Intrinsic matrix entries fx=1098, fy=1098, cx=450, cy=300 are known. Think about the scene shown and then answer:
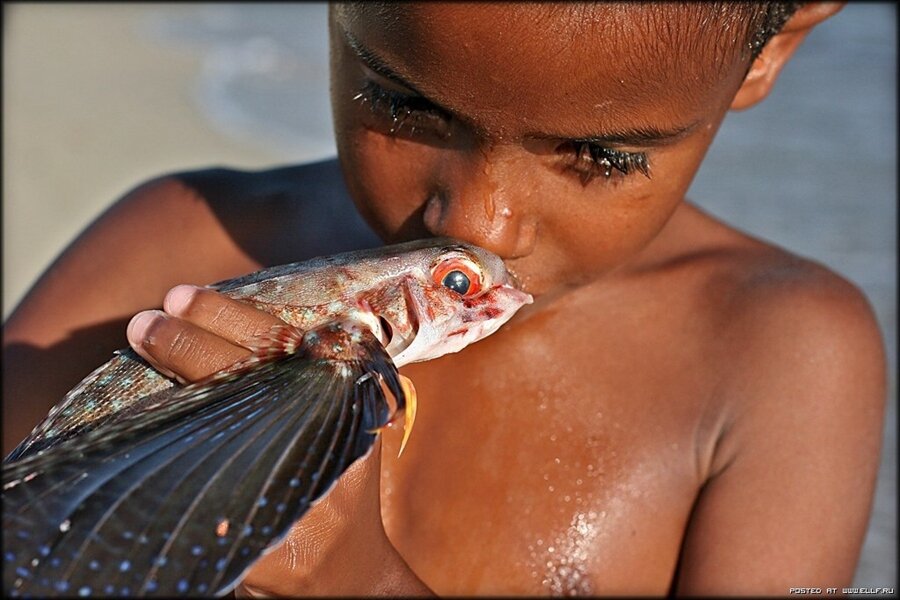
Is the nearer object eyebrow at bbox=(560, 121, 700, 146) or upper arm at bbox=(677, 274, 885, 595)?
eyebrow at bbox=(560, 121, 700, 146)

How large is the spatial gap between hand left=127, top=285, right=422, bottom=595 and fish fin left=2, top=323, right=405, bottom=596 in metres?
0.09

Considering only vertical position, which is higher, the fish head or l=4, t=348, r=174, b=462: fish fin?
the fish head

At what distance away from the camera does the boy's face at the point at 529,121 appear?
183cm

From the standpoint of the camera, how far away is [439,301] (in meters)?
1.95

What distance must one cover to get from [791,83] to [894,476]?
539 cm

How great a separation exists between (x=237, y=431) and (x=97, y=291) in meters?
1.39

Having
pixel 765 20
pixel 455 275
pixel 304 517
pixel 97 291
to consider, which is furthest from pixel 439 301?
pixel 97 291

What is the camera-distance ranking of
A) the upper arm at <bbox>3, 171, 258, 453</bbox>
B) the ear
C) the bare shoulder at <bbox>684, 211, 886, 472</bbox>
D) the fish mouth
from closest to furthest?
1. the fish mouth
2. the ear
3. the bare shoulder at <bbox>684, 211, 886, 472</bbox>
4. the upper arm at <bbox>3, 171, 258, 453</bbox>

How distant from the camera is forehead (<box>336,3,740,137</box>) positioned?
1802 mm

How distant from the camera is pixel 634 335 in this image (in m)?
2.69

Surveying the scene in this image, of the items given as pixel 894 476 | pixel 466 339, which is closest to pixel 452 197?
pixel 466 339

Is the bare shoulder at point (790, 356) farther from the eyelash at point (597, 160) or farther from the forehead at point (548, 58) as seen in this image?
the forehead at point (548, 58)

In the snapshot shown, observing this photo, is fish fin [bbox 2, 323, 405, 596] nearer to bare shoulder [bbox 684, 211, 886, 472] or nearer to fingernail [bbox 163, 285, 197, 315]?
fingernail [bbox 163, 285, 197, 315]

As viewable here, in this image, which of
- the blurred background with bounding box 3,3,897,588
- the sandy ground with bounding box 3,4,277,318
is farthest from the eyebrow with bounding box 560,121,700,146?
the sandy ground with bounding box 3,4,277,318
